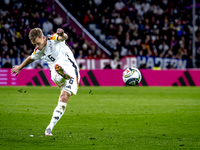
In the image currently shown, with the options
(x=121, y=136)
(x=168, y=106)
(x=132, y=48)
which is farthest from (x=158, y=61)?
(x=121, y=136)

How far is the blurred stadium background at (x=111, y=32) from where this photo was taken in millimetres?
20266

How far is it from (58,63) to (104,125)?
195 cm

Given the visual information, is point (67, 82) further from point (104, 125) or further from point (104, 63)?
point (104, 63)

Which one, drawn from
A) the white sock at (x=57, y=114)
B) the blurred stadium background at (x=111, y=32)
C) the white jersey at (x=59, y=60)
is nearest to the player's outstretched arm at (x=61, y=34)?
the white jersey at (x=59, y=60)

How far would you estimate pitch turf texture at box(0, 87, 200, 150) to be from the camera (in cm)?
573

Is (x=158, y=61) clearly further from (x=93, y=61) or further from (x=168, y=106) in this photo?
(x=168, y=106)

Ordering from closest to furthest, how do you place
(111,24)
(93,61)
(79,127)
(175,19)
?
(79,127), (93,61), (111,24), (175,19)

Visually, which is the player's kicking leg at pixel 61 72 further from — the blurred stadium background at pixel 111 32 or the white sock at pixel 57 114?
the blurred stadium background at pixel 111 32

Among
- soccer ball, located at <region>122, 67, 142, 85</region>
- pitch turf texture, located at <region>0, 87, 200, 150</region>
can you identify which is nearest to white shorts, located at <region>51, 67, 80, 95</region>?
pitch turf texture, located at <region>0, 87, 200, 150</region>

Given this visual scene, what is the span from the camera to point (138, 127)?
743 centimetres

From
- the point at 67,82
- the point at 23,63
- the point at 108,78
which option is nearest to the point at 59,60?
the point at 67,82

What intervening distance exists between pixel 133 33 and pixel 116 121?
15.9 metres

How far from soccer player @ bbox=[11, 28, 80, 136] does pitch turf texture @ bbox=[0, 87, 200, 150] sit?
0.64m

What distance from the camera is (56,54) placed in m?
6.59
